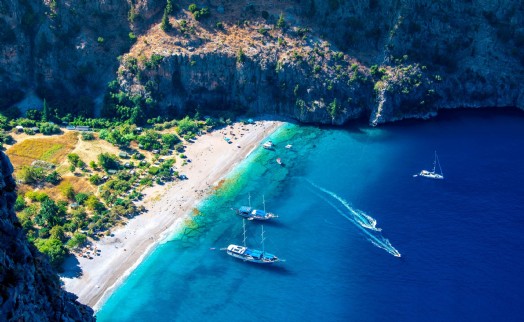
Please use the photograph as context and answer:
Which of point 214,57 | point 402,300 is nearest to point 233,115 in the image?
point 214,57

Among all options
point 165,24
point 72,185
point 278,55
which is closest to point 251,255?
point 72,185

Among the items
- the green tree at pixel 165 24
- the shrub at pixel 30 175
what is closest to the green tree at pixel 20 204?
the shrub at pixel 30 175

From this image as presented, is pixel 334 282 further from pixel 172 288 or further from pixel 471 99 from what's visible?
pixel 471 99

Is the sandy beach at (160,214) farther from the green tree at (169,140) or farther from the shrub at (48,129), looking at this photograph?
the shrub at (48,129)

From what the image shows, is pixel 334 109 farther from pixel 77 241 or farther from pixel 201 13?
pixel 77 241

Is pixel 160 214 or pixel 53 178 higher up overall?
pixel 53 178

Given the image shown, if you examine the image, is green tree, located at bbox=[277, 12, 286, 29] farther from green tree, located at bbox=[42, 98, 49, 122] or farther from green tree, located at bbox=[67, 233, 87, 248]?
Result: green tree, located at bbox=[67, 233, 87, 248]
